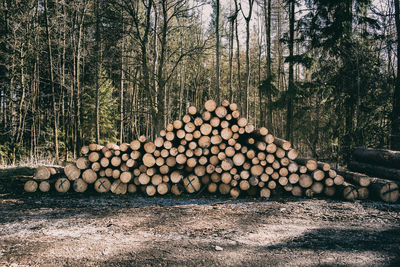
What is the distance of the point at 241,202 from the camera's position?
595cm

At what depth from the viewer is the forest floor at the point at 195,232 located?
3166mm

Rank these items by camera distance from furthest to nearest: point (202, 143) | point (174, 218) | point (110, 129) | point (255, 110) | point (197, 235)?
1. point (255, 110)
2. point (110, 129)
3. point (202, 143)
4. point (174, 218)
5. point (197, 235)

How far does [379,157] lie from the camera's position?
743 centimetres

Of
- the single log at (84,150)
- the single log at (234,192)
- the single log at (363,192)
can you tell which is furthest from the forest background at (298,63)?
the single log at (234,192)

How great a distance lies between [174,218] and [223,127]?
2635 millimetres

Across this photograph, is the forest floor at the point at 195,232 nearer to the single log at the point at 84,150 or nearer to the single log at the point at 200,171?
the single log at the point at 200,171

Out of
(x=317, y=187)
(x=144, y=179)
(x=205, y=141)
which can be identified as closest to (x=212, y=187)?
(x=205, y=141)

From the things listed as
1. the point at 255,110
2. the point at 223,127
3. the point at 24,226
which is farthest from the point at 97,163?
the point at 255,110

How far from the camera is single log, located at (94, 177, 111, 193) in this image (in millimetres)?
6508

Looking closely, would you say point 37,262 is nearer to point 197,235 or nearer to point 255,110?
point 197,235

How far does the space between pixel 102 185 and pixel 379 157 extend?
24.3 feet

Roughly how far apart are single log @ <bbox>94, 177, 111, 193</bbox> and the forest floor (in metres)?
0.45

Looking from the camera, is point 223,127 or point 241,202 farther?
point 223,127

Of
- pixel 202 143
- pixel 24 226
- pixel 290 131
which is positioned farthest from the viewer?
pixel 290 131
